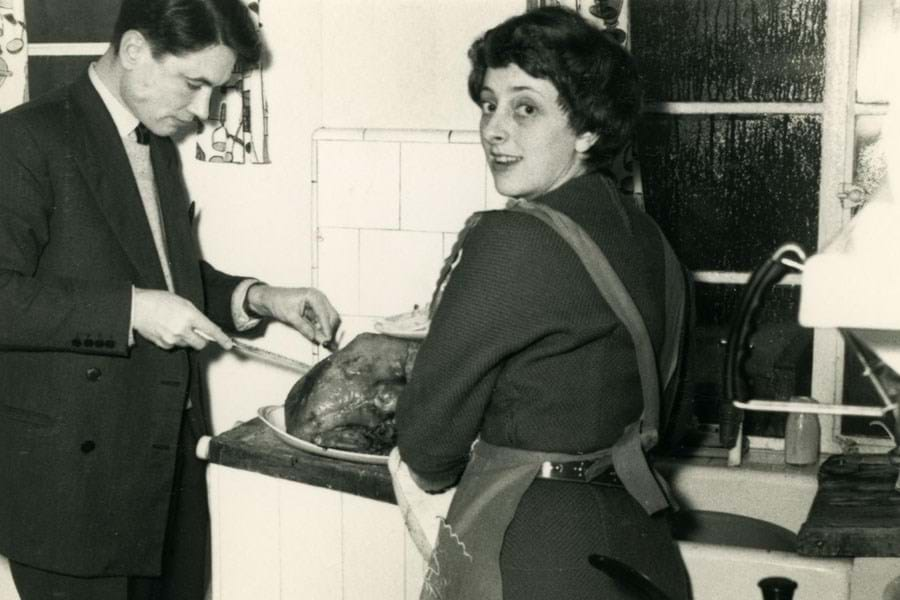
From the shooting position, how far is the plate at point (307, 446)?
222 centimetres

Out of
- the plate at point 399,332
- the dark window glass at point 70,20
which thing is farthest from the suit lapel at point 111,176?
the dark window glass at point 70,20

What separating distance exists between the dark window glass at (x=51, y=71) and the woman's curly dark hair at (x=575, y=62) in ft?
5.50

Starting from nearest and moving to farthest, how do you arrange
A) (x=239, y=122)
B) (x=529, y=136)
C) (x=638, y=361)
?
1. (x=638, y=361)
2. (x=529, y=136)
3. (x=239, y=122)

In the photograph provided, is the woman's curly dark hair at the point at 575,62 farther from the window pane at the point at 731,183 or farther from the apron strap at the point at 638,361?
the window pane at the point at 731,183

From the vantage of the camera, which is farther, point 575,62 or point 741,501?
point 741,501

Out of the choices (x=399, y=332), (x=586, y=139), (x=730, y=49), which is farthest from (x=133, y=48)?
(x=730, y=49)

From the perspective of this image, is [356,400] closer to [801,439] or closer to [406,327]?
[406,327]

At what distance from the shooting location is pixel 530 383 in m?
1.59

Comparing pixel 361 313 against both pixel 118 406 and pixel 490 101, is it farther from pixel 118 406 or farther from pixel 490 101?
pixel 490 101

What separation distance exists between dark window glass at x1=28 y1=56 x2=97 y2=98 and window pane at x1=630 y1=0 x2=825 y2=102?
1524 mm

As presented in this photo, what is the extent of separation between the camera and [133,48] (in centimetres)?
226

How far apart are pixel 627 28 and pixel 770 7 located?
34cm

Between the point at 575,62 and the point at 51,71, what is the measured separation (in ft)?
6.20

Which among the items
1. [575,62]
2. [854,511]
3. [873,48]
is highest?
[873,48]
